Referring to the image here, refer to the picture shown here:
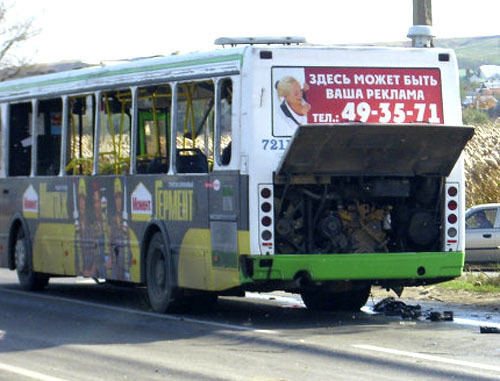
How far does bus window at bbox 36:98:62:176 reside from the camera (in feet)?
59.8

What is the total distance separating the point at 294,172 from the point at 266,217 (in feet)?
1.83

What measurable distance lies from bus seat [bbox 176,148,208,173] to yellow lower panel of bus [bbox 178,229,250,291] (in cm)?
73

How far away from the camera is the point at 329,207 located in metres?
14.1

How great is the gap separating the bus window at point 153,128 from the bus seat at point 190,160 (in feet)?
1.08

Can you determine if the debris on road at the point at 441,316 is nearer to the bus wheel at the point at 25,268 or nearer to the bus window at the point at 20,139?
the bus wheel at the point at 25,268

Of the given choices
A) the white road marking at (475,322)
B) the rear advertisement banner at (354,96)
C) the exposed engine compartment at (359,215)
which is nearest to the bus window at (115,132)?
the rear advertisement banner at (354,96)

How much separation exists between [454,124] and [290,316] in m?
2.93

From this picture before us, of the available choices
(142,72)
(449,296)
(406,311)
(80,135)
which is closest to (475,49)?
(449,296)

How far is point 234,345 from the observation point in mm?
A: 12281

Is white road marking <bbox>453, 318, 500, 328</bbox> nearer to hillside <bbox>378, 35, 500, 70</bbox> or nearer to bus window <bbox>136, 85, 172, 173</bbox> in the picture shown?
bus window <bbox>136, 85, 172, 173</bbox>

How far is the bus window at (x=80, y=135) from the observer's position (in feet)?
56.6

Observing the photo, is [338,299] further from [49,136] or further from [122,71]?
[49,136]

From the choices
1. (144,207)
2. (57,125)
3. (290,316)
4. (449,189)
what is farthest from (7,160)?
(449,189)

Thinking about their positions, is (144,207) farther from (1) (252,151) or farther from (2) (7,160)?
(2) (7,160)
